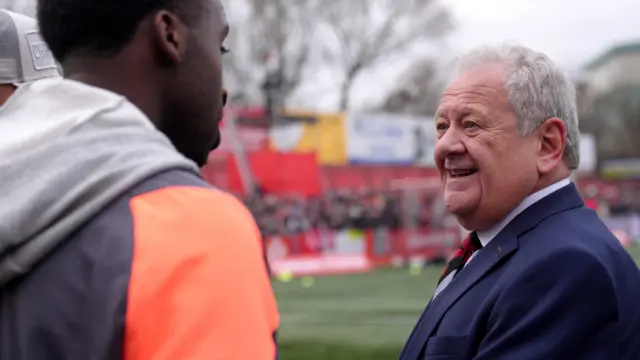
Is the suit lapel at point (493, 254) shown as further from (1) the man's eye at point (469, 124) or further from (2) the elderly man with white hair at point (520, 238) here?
(1) the man's eye at point (469, 124)

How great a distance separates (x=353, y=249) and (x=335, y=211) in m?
1.35

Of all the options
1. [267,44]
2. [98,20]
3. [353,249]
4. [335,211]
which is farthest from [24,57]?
[267,44]

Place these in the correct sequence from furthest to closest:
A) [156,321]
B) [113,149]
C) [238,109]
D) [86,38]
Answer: [238,109] < [86,38] < [113,149] < [156,321]

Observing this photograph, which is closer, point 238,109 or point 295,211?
point 295,211

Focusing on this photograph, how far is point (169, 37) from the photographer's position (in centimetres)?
129

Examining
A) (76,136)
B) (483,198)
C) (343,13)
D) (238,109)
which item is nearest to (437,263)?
(238,109)

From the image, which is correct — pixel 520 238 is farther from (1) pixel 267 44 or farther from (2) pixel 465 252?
(1) pixel 267 44

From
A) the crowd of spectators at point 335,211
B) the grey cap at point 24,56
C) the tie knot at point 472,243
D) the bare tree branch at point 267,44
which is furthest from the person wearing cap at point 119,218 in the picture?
the bare tree branch at point 267,44

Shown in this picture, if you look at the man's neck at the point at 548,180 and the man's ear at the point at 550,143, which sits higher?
the man's ear at the point at 550,143

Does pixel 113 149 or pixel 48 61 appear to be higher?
pixel 113 149

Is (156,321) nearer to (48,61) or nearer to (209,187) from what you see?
(209,187)

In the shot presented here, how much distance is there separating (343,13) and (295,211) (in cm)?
2382

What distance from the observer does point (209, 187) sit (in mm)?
1184

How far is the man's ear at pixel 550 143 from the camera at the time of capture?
7.97 ft
